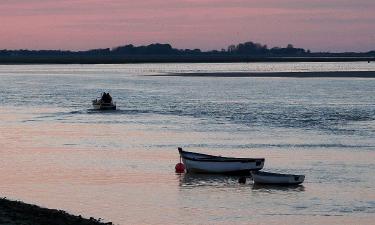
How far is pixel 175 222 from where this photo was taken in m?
24.5

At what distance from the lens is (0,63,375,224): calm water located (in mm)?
26281

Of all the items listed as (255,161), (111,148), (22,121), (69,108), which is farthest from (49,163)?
(69,108)

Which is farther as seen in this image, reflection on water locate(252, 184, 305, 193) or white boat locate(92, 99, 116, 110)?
white boat locate(92, 99, 116, 110)

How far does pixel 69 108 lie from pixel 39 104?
18.3 ft

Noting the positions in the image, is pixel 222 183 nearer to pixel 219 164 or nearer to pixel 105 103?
pixel 219 164

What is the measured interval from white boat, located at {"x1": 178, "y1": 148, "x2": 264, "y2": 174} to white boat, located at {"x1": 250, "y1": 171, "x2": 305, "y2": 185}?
63.9 inches

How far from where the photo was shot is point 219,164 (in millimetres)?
33344

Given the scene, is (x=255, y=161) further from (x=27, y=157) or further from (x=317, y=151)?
(x=27, y=157)

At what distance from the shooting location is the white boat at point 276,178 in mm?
30062

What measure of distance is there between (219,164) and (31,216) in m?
14.2

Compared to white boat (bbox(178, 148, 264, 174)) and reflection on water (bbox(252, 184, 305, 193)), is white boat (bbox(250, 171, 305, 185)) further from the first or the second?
white boat (bbox(178, 148, 264, 174))

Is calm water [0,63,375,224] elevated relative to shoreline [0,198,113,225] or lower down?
lower down

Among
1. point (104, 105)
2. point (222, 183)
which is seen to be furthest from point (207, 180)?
point (104, 105)

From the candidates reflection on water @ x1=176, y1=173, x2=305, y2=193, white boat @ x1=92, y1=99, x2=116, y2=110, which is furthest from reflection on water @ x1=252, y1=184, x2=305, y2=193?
white boat @ x1=92, y1=99, x2=116, y2=110
